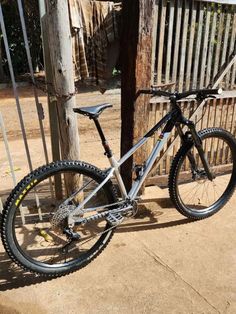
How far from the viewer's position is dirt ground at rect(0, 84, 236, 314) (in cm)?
261

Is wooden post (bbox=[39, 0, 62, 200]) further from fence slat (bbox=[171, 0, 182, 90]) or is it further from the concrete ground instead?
fence slat (bbox=[171, 0, 182, 90])

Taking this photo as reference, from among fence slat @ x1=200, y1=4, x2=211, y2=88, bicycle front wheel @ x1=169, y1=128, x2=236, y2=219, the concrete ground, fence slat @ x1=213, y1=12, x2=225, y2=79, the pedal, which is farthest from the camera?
fence slat @ x1=213, y1=12, x2=225, y2=79

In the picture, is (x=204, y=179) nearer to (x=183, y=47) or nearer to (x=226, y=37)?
(x=183, y=47)

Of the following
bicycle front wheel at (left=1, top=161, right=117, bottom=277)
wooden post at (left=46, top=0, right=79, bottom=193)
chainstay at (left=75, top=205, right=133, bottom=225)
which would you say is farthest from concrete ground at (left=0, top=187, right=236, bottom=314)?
wooden post at (left=46, top=0, right=79, bottom=193)

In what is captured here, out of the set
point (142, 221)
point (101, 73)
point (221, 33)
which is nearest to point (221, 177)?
point (142, 221)

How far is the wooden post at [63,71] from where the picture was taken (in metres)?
2.82

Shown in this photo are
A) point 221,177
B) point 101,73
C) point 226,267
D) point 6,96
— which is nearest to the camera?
point 226,267

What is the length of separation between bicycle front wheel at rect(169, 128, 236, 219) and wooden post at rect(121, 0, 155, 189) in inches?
19.7

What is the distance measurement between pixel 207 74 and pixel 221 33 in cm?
46

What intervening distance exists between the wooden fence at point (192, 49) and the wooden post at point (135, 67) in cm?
21

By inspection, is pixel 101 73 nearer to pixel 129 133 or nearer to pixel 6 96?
pixel 129 133

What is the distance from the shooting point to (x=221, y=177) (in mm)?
4598

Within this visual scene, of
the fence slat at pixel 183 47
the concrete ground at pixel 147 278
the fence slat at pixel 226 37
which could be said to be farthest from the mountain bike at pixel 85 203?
the fence slat at pixel 226 37

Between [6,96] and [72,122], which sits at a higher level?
[72,122]
